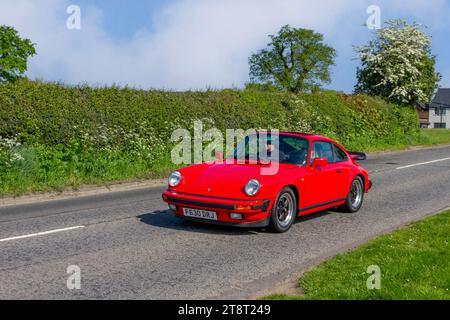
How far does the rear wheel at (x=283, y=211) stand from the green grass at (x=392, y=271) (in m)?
1.40

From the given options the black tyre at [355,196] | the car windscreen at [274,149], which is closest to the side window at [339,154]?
the black tyre at [355,196]

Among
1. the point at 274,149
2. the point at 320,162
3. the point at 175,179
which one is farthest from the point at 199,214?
the point at 320,162

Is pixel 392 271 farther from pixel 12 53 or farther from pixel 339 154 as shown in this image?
pixel 12 53

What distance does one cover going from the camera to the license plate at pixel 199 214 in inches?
317

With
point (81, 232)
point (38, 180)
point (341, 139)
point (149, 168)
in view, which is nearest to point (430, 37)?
point (341, 139)

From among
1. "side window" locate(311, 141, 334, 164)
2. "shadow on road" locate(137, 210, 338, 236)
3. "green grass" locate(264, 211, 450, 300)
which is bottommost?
"green grass" locate(264, 211, 450, 300)

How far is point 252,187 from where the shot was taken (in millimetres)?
7945

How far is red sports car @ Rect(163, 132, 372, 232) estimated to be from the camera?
796 centimetres

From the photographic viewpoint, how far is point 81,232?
842 cm

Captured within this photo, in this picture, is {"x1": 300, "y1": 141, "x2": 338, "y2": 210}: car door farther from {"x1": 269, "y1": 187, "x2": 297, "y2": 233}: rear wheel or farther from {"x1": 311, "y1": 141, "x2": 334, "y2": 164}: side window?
{"x1": 269, "y1": 187, "x2": 297, "y2": 233}: rear wheel

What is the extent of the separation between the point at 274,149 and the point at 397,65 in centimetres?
2912

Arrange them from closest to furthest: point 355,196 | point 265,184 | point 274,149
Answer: point 265,184 < point 274,149 < point 355,196

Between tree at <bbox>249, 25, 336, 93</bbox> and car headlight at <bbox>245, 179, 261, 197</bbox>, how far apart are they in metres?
71.1

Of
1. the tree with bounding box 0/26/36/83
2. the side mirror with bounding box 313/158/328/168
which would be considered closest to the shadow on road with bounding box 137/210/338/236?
the side mirror with bounding box 313/158/328/168
